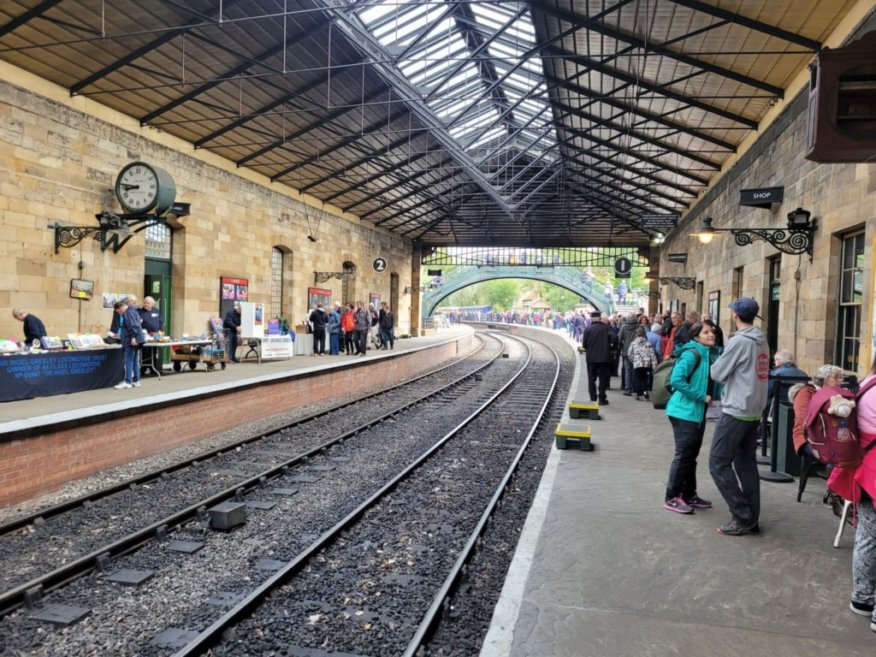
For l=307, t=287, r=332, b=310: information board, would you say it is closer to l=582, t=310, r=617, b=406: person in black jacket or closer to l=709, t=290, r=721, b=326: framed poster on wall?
l=582, t=310, r=617, b=406: person in black jacket

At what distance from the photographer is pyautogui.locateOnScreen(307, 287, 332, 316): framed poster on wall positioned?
2034 cm

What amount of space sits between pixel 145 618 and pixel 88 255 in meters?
9.63

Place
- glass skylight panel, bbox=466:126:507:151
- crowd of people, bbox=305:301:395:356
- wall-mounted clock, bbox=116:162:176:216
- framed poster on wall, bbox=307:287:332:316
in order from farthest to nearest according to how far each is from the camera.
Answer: glass skylight panel, bbox=466:126:507:151, framed poster on wall, bbox=307:287:332:316, crowd of people, bbox=305:301:395:356, wall-mounted clock, bbox=116:162:176:216

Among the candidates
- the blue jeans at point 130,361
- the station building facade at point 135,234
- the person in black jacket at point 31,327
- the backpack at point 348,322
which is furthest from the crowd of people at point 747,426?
the backpack at point 348,322

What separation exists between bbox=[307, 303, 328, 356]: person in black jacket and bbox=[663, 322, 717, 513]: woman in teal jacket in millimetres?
13849

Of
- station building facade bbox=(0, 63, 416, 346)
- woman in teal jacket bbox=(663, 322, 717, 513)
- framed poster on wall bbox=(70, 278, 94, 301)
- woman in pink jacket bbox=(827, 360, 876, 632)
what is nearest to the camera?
woman in pink jacket bbox=(827, 360, 876, 632)

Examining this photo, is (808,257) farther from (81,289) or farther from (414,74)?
(81,289)

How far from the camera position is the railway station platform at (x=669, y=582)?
2.82 meters

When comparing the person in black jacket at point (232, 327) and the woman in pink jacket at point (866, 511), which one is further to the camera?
the person in black jacket at point (232, 327)

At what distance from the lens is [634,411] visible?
1013 cm

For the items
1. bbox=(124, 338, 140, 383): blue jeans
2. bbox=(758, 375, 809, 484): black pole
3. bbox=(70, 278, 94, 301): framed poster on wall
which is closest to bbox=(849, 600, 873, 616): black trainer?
bbox=(758, 375, 809, 484): black pole

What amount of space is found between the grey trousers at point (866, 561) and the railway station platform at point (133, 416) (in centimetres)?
697

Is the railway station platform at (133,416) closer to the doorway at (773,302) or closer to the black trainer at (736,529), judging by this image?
the black trainer at (736,529)

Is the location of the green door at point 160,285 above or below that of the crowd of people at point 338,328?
above
